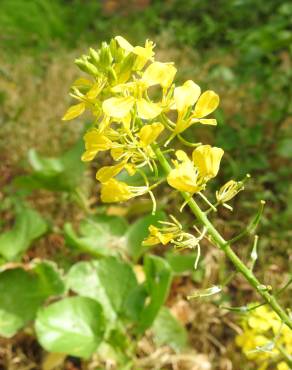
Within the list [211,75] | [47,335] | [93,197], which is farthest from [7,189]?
[211,75]

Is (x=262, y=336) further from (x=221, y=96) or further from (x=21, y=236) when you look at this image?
(x=221, y=96)

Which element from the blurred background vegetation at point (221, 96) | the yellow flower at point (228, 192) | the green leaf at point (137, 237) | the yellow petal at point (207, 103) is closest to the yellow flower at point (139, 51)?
the yellow petal at point (207, 103)

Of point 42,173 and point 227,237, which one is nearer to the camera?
point 42,173

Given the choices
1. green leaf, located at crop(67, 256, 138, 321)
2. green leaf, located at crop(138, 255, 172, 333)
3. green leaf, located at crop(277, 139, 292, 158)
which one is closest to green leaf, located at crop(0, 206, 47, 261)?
green leaf, located at crop(67, 256, 138, 321)

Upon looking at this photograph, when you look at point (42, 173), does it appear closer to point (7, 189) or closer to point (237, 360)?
point (7, 189)

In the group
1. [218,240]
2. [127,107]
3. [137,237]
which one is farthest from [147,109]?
[137,237]

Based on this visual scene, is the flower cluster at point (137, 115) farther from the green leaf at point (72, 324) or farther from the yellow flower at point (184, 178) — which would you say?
the green leaf at point (72, 324)
